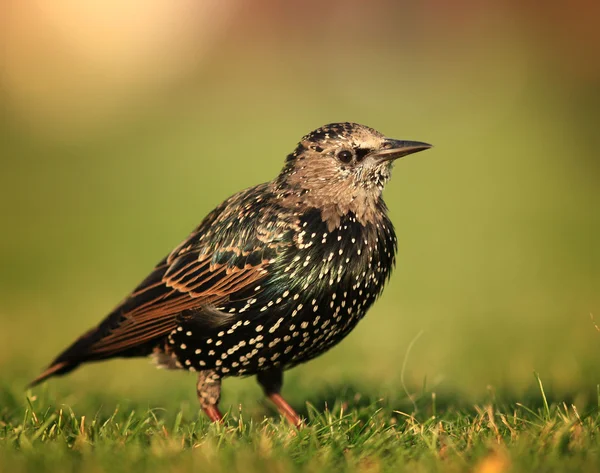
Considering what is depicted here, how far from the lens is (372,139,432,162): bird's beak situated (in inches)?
161

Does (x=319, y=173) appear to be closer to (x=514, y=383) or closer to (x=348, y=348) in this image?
(x=514, y=383)

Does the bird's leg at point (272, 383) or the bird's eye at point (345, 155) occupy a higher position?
the bird's eye at point (345, 155)

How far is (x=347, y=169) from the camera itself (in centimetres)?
421

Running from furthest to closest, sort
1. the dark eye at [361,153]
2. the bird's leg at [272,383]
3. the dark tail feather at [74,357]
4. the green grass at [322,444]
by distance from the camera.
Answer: the dark tail feather at [74,357] → the bird's leg at [272,383] → the dark eye at [361,153] → the green grass at [322,444]

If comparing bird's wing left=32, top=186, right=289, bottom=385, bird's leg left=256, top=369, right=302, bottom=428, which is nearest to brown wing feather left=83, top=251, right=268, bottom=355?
bird's wing left=32, top=186, right=289, bottom=385

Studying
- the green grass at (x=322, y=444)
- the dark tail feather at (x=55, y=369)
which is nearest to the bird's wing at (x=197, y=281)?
the dark tail feather at (x=55, y=369)

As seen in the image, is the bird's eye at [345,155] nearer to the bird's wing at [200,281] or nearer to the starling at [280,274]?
the starling at [280,274]

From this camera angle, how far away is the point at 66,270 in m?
11.1

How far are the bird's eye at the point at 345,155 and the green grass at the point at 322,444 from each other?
122 cm

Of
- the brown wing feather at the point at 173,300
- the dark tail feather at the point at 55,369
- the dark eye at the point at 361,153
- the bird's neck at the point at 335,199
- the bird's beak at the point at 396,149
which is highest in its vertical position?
the dark eye at the point at 361,153

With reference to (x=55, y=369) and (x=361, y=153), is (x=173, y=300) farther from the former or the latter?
(x=361, y=153)

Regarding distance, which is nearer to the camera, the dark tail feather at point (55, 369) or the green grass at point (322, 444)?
the green grass at point (322, 444)

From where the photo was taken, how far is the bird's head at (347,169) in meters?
4.16

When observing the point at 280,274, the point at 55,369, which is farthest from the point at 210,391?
the point at 55,369
